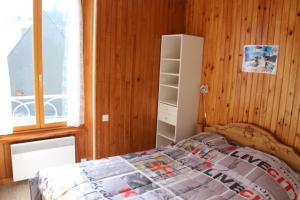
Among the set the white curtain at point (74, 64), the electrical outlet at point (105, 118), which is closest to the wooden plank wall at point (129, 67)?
the electrical outlet at point (105, 118)

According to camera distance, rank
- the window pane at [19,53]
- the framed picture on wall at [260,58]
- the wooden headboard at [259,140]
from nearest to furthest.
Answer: the wooden headboard at [259,140] < the framed picture on wall at [260,58] < the window pane at [19,53]

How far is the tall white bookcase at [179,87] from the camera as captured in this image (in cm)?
313

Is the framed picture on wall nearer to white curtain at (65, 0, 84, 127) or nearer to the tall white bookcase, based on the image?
the tall white bookcase

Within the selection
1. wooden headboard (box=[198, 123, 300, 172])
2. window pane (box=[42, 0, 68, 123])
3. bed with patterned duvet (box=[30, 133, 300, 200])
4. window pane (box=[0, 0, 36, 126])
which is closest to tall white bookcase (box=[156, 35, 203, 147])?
wooden headboard (box=[198, 123, 300, 172])

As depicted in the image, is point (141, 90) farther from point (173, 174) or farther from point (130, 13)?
point (173, 174)

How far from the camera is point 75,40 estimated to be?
10.1 feet

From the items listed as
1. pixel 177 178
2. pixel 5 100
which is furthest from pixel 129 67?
pixel 177 178

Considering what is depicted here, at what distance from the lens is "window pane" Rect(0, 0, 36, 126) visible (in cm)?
278

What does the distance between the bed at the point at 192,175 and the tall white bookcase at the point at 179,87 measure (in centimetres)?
63

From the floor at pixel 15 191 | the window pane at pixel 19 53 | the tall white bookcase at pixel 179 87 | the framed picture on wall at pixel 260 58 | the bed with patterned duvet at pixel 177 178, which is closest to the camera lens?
the bed with patterned duvet at pixel 177 178

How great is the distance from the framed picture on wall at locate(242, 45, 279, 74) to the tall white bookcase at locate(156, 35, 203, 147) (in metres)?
0.69

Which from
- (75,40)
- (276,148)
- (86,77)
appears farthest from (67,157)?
(276,148)

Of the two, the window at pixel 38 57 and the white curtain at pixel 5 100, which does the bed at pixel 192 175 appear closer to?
the white curtain at pixel 5 100

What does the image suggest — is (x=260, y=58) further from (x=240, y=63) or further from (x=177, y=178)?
(x=177, y=178)
